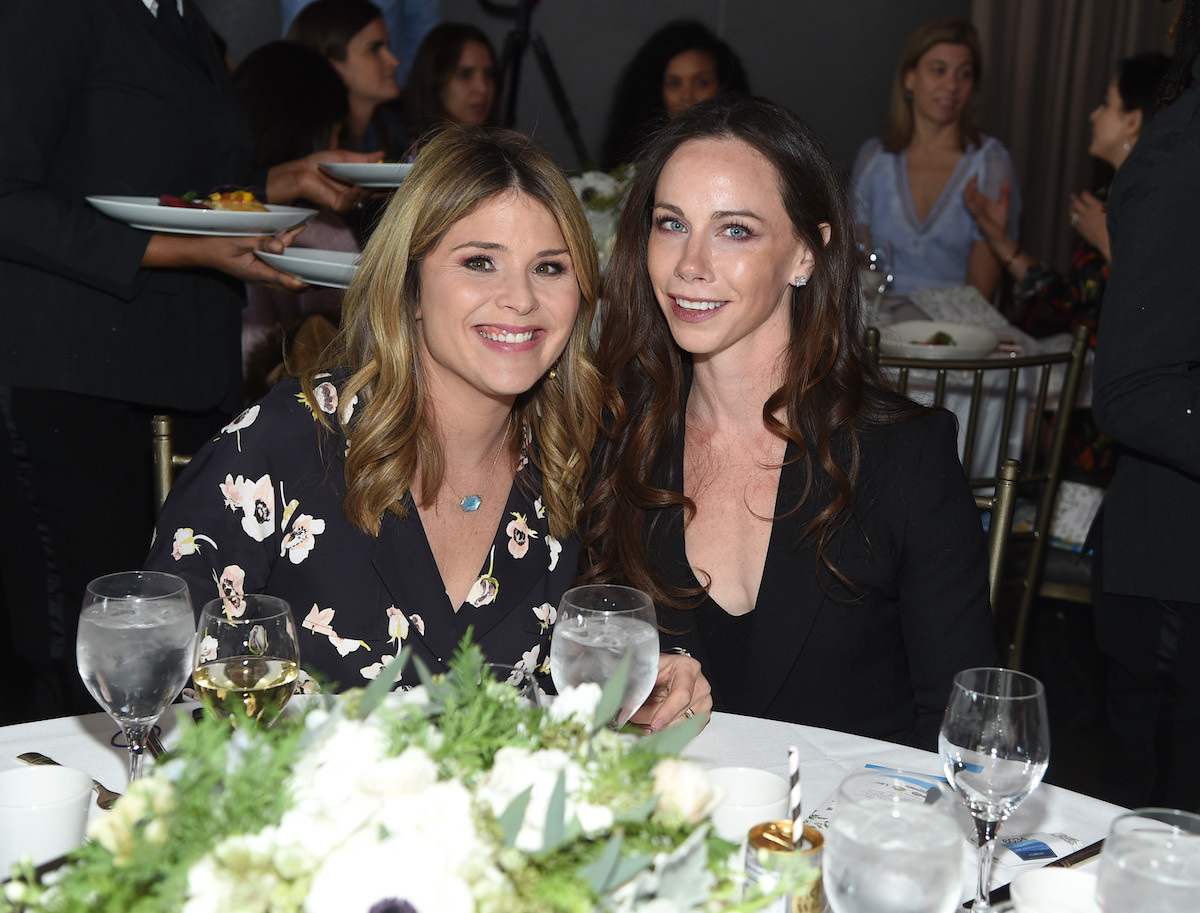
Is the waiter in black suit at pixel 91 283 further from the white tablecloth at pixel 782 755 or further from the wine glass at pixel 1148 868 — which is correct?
the wine glass at pixel 1148 868

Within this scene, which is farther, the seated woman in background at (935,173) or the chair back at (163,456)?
the seated woman in background at (935,173)

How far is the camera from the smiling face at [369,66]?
4.30 m

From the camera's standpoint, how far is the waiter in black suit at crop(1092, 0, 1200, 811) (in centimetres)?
192

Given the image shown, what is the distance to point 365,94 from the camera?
4387 mm

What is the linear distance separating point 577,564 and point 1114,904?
1248 mm

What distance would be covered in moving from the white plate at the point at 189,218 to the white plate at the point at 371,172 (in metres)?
0.16

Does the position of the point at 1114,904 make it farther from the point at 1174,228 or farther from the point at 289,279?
the point at 289,279

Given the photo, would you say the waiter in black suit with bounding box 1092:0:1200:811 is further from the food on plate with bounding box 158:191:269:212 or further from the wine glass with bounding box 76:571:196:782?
the food on plate with bounding box 158:191:269:212

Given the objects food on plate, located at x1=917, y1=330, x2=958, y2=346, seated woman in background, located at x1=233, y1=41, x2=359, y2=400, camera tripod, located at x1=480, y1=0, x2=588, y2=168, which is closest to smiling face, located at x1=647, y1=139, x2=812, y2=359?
food on plate, located at x1=917, y1=330, x2=958, y2=346

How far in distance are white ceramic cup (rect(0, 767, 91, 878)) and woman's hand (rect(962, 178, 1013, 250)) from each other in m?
4.47

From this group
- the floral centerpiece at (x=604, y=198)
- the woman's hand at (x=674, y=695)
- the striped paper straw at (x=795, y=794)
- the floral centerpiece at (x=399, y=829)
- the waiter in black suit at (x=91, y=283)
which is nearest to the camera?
the floral centerpiece at (x=399, y=829)

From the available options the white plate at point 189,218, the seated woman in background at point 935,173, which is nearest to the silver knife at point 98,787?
the white plate at point 189,218

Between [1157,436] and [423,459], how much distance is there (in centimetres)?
119

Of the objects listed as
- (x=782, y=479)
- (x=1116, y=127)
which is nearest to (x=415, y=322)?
(x=782, y=479)
